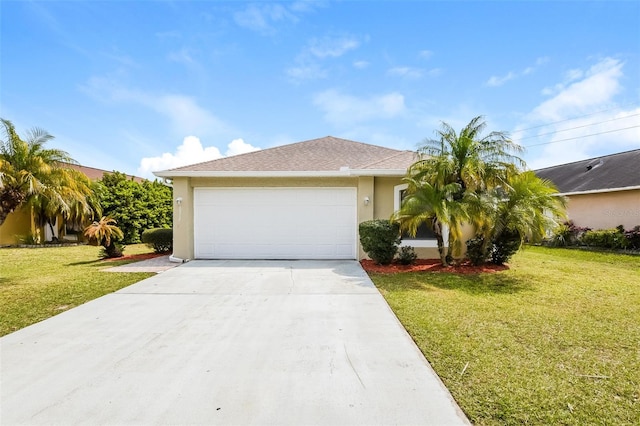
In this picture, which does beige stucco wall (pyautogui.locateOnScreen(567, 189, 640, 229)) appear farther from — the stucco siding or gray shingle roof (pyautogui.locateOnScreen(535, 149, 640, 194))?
the stucco siding

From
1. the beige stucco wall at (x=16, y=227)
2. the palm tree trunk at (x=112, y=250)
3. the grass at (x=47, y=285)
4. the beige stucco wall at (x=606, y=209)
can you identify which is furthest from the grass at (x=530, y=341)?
the beige stucco wall at (x=16, y=227)

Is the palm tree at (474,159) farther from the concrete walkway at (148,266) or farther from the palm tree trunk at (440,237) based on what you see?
the concrete walkway at (148,266)

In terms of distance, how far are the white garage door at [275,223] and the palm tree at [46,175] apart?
965 cm

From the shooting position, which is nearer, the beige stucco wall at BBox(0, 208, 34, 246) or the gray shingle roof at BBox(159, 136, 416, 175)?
the gray shingle roof at BBox(159, 136, 416, 175)

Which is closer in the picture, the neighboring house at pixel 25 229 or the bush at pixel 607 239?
the bush at pixel 607 239

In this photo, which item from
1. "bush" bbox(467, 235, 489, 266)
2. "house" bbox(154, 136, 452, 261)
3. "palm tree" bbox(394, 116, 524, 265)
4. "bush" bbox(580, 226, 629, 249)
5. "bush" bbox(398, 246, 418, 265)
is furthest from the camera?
"bush" bbox(580, 226, 629, 249)

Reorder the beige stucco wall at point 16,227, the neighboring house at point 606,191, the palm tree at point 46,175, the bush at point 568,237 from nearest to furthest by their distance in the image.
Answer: the neighboring house at point 606,191
the palm tree at point 46,175
the bush at point 568,237
the beige stucco wall at point 16,227

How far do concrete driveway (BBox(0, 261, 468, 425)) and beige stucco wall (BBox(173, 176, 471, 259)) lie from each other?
475 cm

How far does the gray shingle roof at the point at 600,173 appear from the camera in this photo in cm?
1500

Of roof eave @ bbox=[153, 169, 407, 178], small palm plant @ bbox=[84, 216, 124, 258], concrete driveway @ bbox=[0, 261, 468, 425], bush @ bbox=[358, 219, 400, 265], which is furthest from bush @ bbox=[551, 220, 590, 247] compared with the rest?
small palm plant @ bbox=[84, 216, 124, 258]

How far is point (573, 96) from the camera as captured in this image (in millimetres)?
20266

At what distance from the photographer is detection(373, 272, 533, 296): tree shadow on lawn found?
7.11 metres

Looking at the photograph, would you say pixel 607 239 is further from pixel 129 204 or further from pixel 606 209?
pixel 129 204

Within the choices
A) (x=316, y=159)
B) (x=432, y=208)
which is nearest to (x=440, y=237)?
(x=432, y=208)
